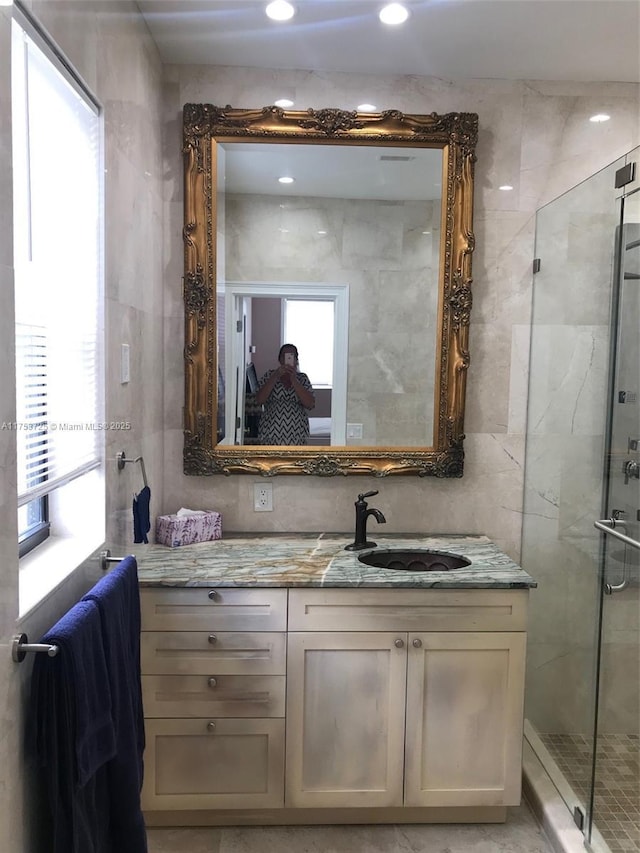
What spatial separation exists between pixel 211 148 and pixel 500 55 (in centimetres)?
108

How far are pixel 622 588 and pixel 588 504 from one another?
1.02 ft

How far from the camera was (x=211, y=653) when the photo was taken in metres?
2.12

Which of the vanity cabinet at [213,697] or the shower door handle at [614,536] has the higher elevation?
the shower door handle at [614,536]

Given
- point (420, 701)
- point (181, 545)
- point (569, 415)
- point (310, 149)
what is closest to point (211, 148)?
point (310, 149)

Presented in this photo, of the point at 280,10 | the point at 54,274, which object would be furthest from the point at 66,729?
the point at 280,10

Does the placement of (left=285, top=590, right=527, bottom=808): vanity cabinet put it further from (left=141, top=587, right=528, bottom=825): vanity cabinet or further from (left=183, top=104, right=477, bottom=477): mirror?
(left=183, top=104, right=477, bottom=477): mirror

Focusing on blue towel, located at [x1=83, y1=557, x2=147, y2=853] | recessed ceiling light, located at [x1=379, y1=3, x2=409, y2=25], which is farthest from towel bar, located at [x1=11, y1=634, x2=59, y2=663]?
recessed ceiling light, located at [x1=379, y1=3, x2=409, y2=25]

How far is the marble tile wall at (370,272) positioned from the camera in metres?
2.53

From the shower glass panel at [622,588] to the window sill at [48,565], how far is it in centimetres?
152

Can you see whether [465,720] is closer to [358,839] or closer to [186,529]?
[358,839]

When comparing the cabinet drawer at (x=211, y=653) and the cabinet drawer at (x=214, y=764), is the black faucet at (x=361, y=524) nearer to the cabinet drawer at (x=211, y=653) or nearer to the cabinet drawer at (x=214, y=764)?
the cabinet drawer at (x=211, y=653)

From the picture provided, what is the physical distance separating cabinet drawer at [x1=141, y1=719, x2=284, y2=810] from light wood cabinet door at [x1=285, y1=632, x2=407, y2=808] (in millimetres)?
60

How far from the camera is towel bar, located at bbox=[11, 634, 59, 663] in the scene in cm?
124

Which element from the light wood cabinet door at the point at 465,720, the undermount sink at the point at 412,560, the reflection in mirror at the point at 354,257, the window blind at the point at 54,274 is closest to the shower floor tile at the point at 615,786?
the light wood cabinet door at the point at 465,720
